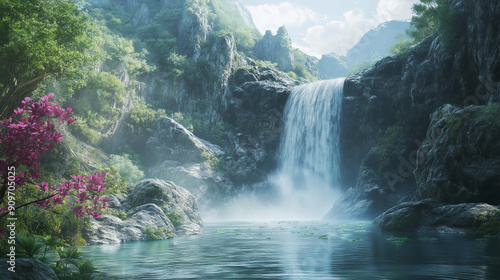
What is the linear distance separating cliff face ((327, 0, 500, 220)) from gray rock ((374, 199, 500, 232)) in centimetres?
788

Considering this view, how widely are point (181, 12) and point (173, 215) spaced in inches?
2005

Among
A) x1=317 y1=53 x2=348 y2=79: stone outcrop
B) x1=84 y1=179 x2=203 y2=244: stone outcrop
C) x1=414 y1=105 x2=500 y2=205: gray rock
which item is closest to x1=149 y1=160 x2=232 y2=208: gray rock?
x1=84 y1=179 x2=203 y2=244: stone outcrop

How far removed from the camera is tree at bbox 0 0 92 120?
16.0 metres

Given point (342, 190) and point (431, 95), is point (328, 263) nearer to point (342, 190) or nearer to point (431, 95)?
point (431, 95)

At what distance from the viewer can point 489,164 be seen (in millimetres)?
14258

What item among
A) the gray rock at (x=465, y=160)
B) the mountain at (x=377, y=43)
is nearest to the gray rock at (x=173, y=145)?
the gray rock at (x=465, y=160)

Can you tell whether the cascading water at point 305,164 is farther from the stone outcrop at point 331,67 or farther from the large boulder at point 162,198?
the stone outcrop at point 331,67

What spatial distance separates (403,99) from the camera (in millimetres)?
27188

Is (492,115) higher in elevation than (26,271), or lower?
higher

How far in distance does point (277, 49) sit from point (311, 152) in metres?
37.7

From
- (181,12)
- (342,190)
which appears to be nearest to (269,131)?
(342,190)

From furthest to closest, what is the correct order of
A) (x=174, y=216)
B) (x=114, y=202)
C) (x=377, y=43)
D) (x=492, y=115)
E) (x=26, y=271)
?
(x=377, y=43), (x=174, y=216), (x=492, y=115), (x=114, y=202), (x=26, y=271)

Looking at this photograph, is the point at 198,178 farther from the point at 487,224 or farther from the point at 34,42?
the point at 487,224

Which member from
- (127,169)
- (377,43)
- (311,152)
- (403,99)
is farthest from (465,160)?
(377,43)
